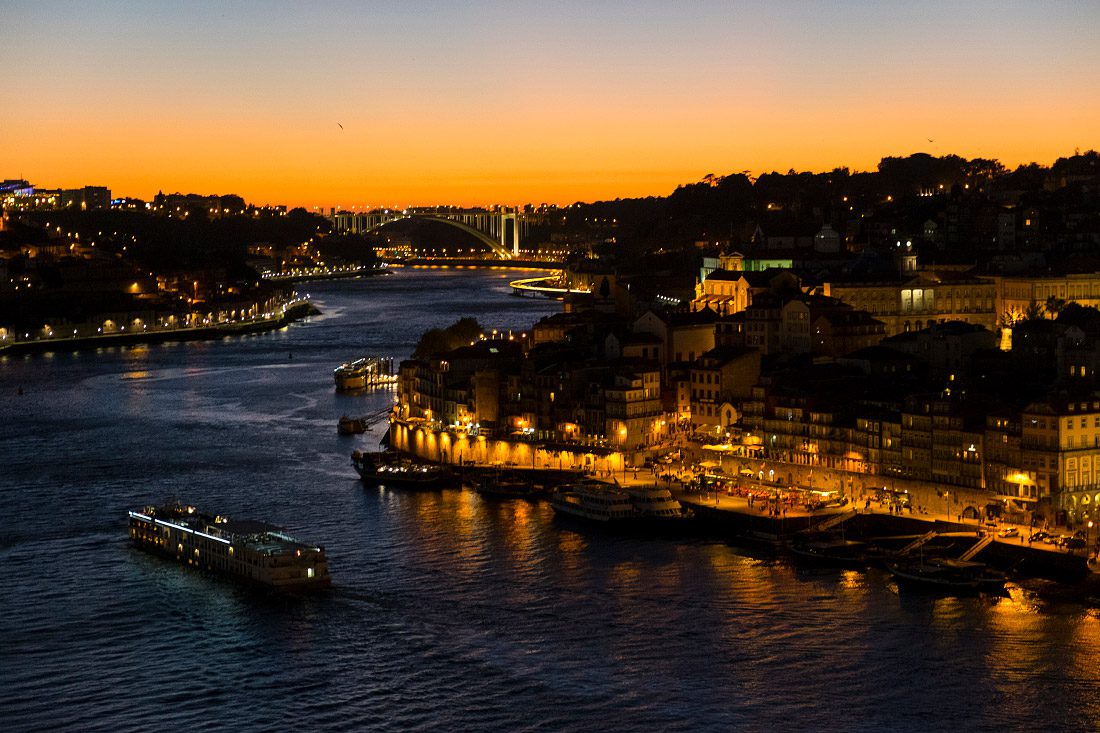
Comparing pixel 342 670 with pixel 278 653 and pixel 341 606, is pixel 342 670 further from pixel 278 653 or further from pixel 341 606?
pixel 341 606

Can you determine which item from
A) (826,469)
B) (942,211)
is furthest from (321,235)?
(826,469)

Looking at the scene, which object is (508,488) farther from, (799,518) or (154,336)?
(154,336)

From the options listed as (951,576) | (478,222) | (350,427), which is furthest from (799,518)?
(478,222)

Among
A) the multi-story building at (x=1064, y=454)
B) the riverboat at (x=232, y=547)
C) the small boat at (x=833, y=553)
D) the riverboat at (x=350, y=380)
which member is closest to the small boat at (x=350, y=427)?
the riverboat at (x=350, y=380)

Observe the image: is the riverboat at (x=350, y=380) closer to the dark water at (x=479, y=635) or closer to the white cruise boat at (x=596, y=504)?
the dark water at (x=479, y=635)

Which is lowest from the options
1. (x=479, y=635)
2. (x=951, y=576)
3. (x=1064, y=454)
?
(x=479, y=635)

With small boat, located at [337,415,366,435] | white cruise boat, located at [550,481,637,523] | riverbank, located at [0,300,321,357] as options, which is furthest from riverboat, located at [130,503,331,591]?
riverbank, located at [0,300,321,357]

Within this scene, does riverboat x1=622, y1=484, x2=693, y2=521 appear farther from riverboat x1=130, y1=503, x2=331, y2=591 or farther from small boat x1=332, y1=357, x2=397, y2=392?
small boat x1=332, y1=357, x2=397, y2=392
